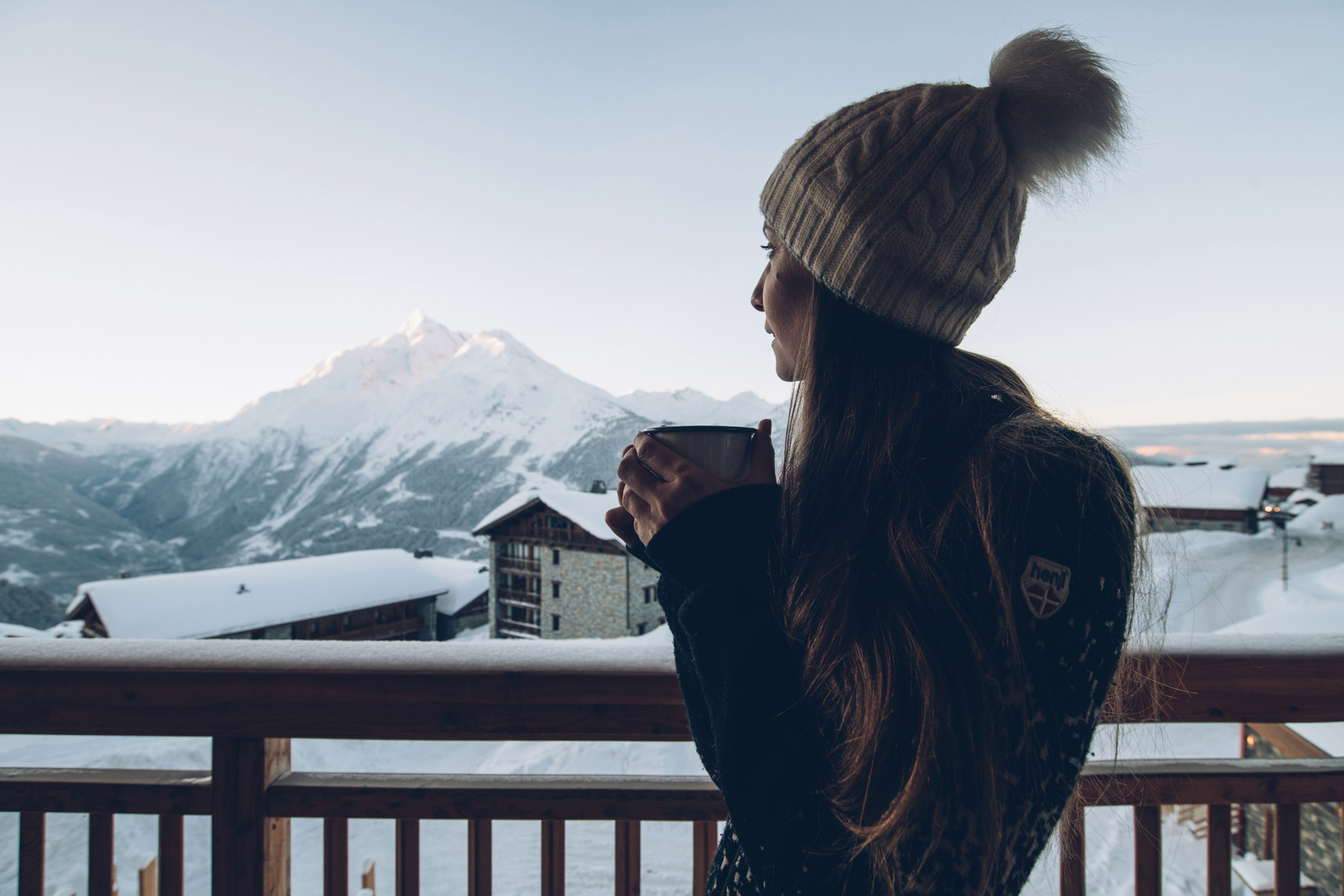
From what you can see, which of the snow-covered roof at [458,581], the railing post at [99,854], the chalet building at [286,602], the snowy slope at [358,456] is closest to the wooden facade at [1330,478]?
the snowy slope at [358,456]

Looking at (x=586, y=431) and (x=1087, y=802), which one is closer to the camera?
(x=1087, y=802)

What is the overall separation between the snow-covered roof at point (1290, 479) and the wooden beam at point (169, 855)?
4018 centimetres

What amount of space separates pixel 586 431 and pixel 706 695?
48.3 metres

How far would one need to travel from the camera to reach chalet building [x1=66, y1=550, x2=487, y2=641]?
12.2 metres

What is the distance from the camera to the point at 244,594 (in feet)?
42.9

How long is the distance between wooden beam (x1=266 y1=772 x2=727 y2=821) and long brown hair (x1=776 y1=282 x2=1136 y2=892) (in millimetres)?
629

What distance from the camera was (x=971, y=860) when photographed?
0.51m

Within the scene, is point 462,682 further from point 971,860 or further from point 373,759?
point 373,759

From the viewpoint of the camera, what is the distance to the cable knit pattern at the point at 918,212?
2.13ft

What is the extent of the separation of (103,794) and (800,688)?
1.39 m

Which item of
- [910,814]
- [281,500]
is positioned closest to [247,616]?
[910,814]

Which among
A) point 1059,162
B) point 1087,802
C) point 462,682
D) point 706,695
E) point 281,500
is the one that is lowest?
point 281,500

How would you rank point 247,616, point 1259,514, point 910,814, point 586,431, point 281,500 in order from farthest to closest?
point 281,500
point 586,431
point 1259,514
point 247,616
point 910,814

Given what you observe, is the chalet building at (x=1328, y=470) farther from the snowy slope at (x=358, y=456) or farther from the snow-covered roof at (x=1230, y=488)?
the snowy slope at (x=358, y=456)
